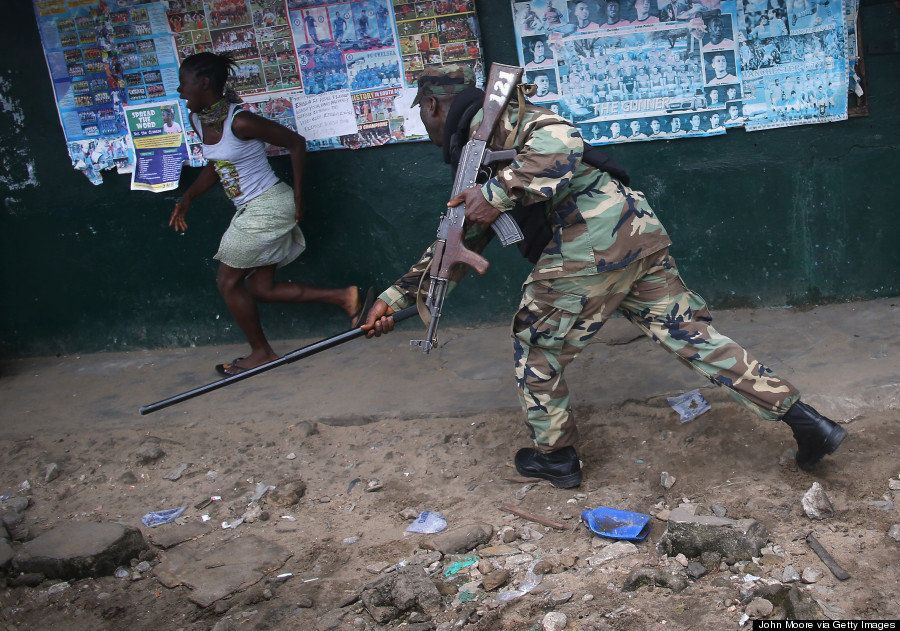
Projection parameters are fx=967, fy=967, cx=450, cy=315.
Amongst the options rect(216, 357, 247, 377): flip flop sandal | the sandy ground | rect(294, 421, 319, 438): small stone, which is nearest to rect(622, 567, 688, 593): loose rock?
the sandy ground

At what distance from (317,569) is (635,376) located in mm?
1777

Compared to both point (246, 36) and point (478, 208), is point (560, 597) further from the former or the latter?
point (246, 36)

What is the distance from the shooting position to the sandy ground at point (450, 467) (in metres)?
3.18

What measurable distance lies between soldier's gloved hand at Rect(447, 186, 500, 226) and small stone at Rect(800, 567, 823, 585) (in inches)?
60.8

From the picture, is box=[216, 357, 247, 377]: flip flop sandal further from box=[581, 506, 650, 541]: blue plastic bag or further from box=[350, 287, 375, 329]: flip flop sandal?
box=[581, 506, 650, 541]: blue plastic bag

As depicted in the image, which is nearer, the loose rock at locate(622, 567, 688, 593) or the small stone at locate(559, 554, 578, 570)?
the loose rock at locate(622, 567, 688, 593)

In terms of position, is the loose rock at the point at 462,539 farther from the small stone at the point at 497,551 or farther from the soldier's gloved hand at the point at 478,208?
the soldier's gloved hand at the point at 478,208

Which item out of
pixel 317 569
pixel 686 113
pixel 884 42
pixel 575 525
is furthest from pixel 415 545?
pixel 884 42

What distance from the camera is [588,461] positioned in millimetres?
4031

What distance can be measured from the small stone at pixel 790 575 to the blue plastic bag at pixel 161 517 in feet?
8.21

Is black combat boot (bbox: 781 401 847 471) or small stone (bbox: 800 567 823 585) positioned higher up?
black combat boot (bbox: 781 401 847 471)

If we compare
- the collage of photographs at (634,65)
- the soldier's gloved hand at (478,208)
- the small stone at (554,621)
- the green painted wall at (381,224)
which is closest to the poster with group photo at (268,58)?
the green painted wall at (381,224)

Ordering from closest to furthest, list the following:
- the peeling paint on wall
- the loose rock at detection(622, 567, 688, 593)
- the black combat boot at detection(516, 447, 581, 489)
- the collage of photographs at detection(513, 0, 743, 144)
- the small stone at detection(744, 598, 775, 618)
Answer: the small stone at detection(744, 598, 775, 618)
the loose rock at detection(622, 567, 688, 593)
the black combat boot at detection(516, 447, 581, 489)
the collage of photographs at detection(513, 0, 743, 144)
the peeling paint on wall

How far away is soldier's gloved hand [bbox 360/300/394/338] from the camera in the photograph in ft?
12.1
